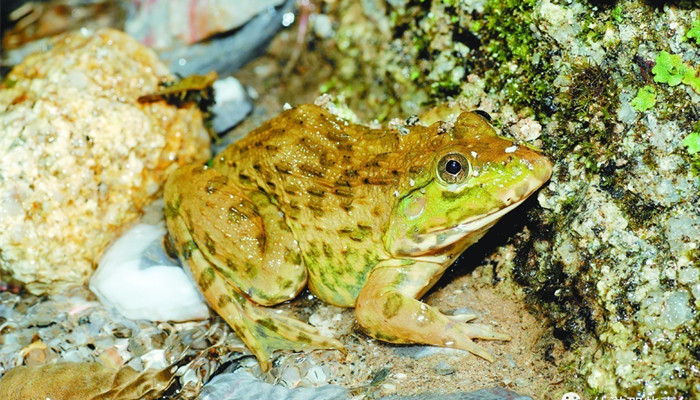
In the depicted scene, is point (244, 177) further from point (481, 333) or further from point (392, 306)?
point (481, 333)

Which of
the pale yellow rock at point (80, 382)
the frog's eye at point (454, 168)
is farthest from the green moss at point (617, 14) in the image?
the pale yellow rock at point (80, 382)

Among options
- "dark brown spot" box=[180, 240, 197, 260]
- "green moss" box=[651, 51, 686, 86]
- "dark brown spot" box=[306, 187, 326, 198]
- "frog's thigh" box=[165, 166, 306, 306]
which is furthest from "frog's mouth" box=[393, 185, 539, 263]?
"dark brown spot" box=[180, 240, 197, 260]

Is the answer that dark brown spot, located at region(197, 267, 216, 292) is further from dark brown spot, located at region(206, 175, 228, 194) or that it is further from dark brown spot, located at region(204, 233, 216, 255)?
dark brown spot, located at region(206, 175, 228, 194)

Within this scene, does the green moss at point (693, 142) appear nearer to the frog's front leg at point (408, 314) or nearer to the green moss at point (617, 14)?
the green moss at point (617, 14)

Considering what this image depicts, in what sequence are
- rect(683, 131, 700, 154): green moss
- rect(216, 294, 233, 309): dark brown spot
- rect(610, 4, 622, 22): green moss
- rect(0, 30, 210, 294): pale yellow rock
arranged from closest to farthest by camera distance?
rect(683, 131, 700, 154): green moss, rect(610, 4, 622, 22): green moss, rect(216, 294, 233, 309): dark brown spot, rect(0, 30, 210, 294): pale yellow rock

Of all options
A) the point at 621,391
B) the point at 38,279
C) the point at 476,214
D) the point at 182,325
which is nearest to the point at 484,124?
the point at 476,214

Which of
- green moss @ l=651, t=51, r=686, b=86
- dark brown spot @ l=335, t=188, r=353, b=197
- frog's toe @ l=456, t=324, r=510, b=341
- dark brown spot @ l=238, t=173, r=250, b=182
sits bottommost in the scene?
frog's toe @ l=456, t=324, r=510, b=341

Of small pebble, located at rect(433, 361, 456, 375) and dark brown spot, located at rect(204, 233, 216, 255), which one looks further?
dark brown spot, located at rect(204, 233, 216, 255)
